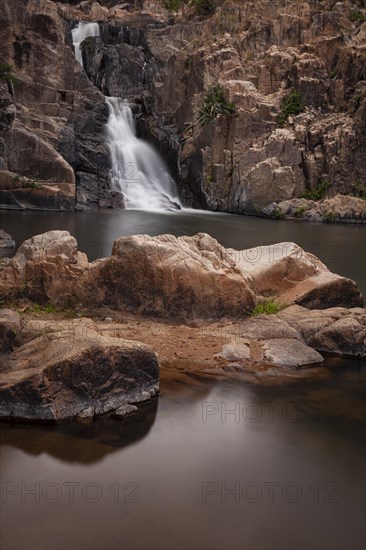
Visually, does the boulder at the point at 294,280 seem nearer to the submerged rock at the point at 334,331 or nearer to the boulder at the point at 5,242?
the submerged rock at the point at 334,331

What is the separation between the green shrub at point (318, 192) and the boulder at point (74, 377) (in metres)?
35.2

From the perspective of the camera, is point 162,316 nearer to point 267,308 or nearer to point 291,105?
point 267,308

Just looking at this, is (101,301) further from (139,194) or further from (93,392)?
(139,194)

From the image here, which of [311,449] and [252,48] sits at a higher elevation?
[252,48]

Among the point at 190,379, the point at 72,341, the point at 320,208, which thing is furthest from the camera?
the point at 320,208

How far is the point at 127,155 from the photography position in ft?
143

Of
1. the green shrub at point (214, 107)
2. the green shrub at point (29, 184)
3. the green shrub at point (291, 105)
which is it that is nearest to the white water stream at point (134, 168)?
the green shrub at point (214, 107)

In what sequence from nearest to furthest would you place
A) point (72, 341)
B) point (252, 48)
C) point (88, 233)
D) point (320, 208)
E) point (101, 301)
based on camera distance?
point (72, 341), point (101, 301), point (88, 233), point (320, 208), point (252, 48)

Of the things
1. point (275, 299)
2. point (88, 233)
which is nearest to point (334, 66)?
point (88, 233)

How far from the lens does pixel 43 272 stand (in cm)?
1204

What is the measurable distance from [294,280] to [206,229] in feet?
60.9

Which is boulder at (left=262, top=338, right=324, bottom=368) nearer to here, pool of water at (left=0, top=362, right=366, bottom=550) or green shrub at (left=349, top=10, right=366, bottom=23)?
pool of water at (left=0, top=362, right=366, bottom=550)

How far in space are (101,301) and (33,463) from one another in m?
5.62

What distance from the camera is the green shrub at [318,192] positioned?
41438mm
